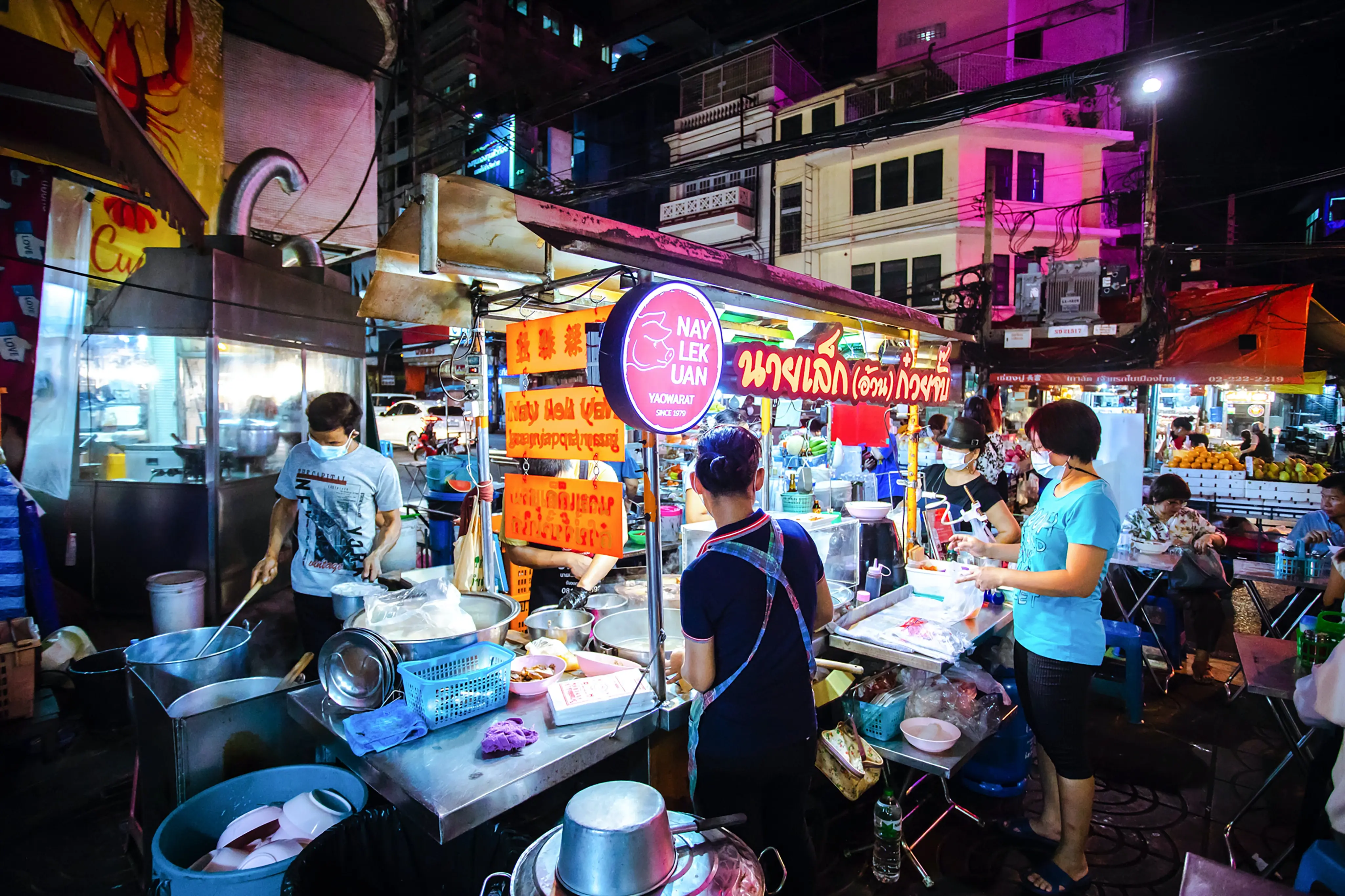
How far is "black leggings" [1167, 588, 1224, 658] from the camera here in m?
5.89

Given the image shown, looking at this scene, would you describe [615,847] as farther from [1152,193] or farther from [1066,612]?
[1152,193]

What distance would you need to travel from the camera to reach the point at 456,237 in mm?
2457

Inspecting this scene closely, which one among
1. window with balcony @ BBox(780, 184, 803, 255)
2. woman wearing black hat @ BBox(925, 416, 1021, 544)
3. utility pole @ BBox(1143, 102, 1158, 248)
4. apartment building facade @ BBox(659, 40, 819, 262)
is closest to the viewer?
woman wearing black hat @ BBox(925, 416, 1021, 544)

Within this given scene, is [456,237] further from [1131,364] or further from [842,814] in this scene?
[1131,364]

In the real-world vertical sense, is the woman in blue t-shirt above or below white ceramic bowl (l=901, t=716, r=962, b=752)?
above

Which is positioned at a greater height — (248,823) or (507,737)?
(507,737)

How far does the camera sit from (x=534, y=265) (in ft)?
9.11

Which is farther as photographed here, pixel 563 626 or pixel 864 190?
pixel 864 190

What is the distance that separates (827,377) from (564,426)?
1.84 metres

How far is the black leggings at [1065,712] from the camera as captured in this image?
303 centimetres

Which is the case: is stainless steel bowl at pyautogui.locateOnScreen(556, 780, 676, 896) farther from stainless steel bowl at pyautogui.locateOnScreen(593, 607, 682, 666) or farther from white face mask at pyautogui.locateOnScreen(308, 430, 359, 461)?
white face mask at pyautogui.locateOnScreen(308, 430, 359, 461)

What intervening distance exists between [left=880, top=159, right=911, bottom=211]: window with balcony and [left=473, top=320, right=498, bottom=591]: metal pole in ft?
66.8

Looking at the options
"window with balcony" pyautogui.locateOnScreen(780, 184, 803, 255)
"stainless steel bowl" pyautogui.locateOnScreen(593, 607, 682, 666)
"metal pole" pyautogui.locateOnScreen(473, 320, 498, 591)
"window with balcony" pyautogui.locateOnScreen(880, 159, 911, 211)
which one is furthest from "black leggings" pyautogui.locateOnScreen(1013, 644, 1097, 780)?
"window with balcony" pyautogui.locateOnScreen(780, 184, 803, 255)

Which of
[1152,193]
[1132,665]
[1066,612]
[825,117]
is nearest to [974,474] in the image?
[1066,612]
